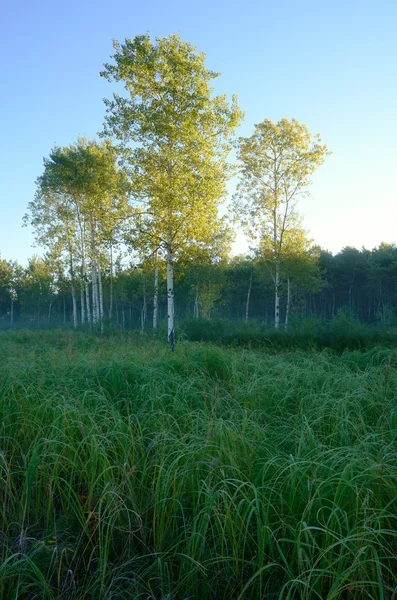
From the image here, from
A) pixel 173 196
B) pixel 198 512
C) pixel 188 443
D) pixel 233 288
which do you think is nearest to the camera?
pixel 198 512

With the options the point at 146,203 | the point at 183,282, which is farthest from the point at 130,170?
the point at 183,282

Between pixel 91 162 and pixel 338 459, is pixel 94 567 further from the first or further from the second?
pixel 91 162

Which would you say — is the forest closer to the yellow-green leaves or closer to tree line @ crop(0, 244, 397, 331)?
the yellow-green leaves

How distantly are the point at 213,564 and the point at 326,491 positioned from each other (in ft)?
3.14

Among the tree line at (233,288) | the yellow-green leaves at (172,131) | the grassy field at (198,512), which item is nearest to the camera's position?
the grassy field at (198,512)

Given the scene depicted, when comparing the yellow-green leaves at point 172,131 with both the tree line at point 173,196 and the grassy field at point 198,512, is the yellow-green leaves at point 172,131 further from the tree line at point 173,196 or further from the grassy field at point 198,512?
the grassy field at point 198,512

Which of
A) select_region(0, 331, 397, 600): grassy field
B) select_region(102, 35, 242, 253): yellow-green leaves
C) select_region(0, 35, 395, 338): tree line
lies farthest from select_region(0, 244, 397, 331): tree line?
select_region(0, 331, 397, 600): grassy field

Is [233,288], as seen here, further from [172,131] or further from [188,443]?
[188,443]

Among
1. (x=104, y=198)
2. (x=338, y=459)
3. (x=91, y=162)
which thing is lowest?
(x=338, y=459)

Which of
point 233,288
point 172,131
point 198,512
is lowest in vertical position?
point 198,512

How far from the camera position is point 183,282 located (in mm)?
49281

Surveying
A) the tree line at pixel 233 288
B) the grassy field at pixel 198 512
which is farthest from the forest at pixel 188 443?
the tree line at pixel 233 288

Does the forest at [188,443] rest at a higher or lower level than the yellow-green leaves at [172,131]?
lower

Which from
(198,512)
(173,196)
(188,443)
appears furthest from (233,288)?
(198,512)
